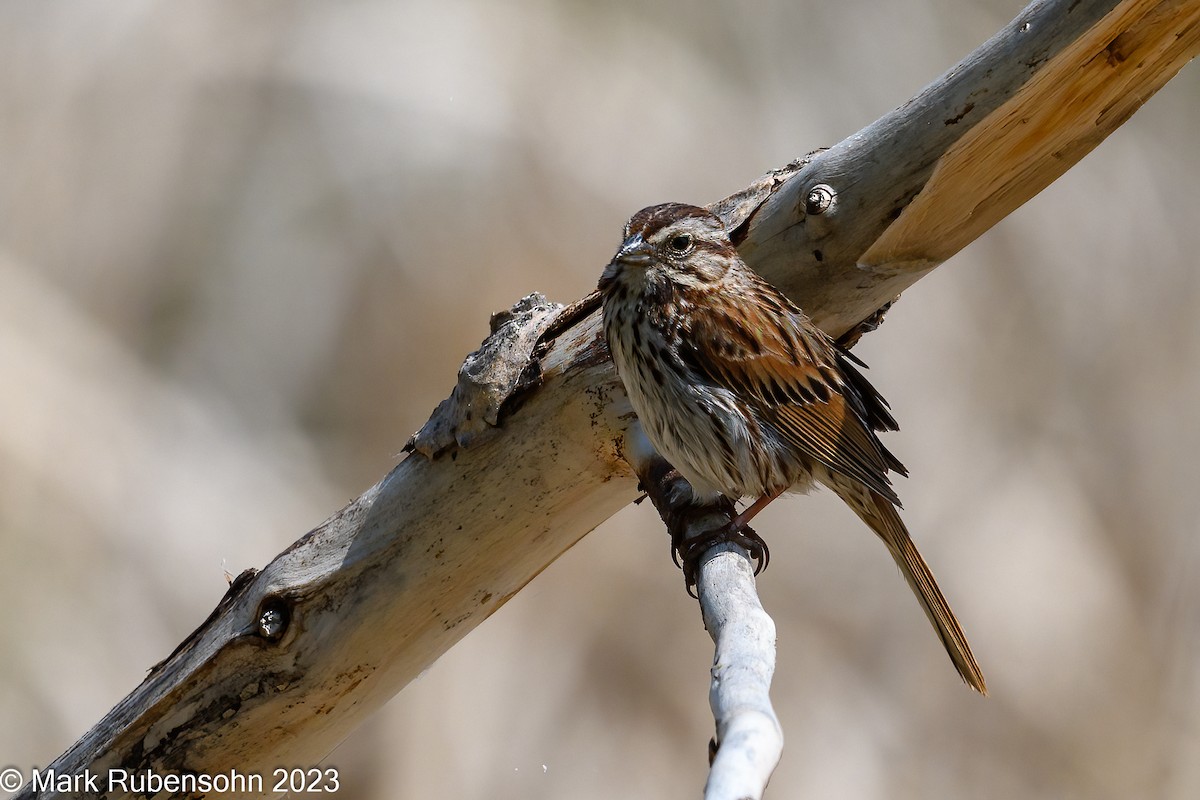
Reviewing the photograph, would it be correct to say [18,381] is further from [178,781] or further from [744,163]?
[744,163]

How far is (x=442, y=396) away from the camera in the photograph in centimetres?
592

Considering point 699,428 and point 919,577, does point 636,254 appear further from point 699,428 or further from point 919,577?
point 919,577

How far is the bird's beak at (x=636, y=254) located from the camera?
10.6ft

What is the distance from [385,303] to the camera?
19.4 ft

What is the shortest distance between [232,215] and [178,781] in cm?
352

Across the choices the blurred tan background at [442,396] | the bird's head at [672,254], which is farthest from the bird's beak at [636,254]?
the blurred tan background at [442,396]

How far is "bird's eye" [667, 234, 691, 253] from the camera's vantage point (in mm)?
3199

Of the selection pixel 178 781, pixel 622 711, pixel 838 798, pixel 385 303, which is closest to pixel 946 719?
pixel 838 798

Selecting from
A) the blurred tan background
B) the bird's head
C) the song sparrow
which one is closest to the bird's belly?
the song sparrow

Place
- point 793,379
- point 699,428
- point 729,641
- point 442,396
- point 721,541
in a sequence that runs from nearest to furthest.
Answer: point 729,641 → point 721,541 → point 699,428 → point 793,379 → point 442,396

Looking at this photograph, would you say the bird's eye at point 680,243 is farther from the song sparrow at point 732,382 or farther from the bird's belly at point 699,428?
the bird's belly at point 699,428

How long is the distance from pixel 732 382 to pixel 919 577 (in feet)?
2.42

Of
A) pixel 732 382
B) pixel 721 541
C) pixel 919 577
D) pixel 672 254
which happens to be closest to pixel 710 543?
pixel 721 541

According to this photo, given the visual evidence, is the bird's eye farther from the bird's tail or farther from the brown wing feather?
the bird's tail
